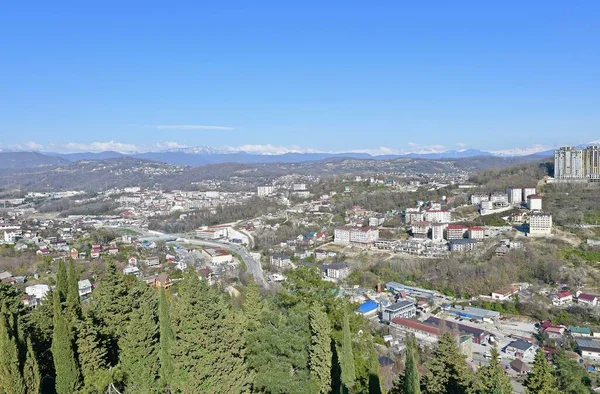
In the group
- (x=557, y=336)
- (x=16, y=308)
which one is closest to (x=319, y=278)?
(x=16, y=308)

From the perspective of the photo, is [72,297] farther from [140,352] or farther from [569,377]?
[569,377]

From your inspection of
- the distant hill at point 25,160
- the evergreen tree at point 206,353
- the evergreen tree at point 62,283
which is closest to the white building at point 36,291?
the evergreen tree at point 62,283

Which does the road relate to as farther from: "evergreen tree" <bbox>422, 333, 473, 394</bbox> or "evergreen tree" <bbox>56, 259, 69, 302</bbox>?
"evergreen tree" <bbox>422, 333, 473, 394</bbox>

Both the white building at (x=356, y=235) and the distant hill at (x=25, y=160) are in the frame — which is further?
the distant hill at (x=25, y=160)

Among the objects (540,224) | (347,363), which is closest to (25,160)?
(540,224)

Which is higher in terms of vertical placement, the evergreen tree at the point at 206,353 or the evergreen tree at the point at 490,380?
the evergreen tree at the point at 206,353

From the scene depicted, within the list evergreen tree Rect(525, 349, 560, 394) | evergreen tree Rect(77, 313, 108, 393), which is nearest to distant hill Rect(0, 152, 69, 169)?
evergreen tree Rect(77, 313, 108, 393)

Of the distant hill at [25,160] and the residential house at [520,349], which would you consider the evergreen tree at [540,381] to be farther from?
the distant hill at [25,160]
